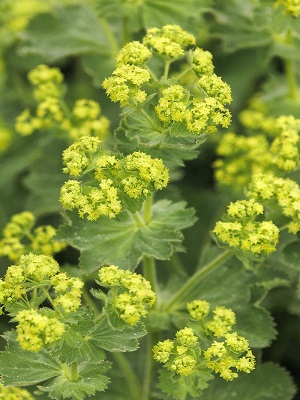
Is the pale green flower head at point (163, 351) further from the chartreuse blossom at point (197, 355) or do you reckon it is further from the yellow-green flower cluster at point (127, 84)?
the yellow-green flower cluster at point (127, 84)

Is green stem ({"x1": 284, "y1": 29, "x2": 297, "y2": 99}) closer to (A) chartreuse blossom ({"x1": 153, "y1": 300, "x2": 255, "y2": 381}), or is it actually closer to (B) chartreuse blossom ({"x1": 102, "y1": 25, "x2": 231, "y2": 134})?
(B) chartreuse blossom ({"x1": 102, "y1": 25, "x2": 231, "y2": 134})

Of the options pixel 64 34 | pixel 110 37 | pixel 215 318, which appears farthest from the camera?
pixel 64 34

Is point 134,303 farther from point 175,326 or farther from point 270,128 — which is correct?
point 270,128

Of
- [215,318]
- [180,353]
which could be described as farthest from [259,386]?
[180,353]

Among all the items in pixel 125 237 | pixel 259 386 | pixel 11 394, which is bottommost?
pixel 259 386

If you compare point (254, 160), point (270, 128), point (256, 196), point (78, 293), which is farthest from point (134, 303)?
point (270, 128)

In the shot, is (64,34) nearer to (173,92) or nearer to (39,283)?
(173,92)

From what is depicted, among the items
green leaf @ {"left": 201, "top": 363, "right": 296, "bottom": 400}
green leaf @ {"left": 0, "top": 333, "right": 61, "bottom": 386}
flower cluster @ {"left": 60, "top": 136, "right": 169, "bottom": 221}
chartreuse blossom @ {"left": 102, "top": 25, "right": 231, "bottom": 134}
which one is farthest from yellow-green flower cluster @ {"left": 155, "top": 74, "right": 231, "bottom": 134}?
green leaf @ {"left": 201, "top": 363, "right": 296, "bottom": 400}
